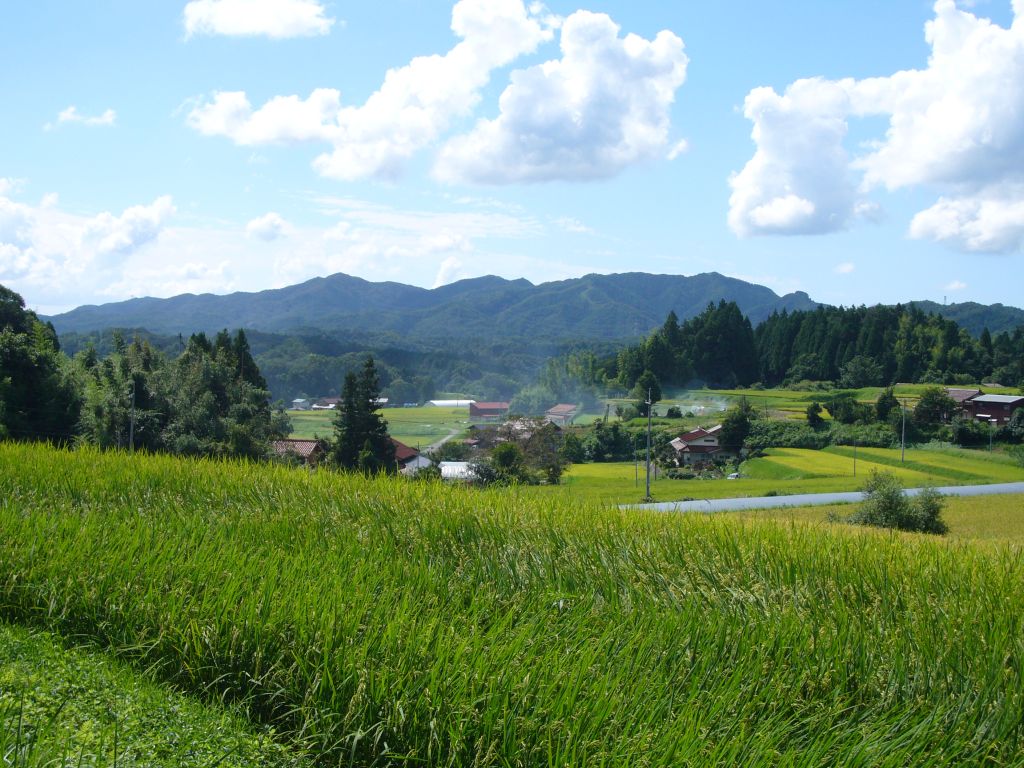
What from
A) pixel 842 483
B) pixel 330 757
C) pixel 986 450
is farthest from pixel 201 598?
pixel 986 450

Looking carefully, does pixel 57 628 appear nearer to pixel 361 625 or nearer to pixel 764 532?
pixel 361 625

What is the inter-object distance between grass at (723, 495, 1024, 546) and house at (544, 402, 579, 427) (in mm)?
53664

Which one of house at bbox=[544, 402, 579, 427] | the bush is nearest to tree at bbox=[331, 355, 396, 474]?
the bush

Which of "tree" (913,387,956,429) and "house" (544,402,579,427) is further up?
"tree" (913,387,956,429)

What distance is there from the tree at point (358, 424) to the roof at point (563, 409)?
199 feet

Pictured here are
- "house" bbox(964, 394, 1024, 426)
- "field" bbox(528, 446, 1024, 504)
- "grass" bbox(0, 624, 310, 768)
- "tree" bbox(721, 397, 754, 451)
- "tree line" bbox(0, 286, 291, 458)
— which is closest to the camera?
"grass" bbox(0, 624, 310, 768)

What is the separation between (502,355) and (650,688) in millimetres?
163096

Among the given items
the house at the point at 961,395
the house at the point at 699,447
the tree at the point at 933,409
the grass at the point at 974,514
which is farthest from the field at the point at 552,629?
the house at the point at 961,395

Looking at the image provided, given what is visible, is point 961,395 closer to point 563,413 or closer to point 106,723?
point 563,413

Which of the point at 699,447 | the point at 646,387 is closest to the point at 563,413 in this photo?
the point at 646,387

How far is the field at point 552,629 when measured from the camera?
3496 millimetres

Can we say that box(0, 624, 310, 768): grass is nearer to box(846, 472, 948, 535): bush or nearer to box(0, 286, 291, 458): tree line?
box(0, 286, 291, 458): tree line

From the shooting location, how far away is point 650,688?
369 cm

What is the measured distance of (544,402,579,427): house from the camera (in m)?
92.3
